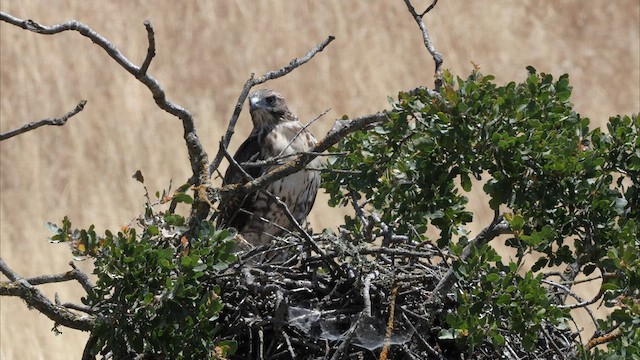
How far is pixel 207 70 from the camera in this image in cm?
1135

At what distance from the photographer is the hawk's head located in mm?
6965

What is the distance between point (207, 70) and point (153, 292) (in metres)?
7.30

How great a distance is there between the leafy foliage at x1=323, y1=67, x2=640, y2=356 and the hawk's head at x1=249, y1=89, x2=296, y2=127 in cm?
244

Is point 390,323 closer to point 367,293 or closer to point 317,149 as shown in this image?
point 367,293

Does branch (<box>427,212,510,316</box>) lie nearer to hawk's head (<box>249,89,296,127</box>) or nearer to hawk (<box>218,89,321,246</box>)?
hawk (<box>218,89,321,246</box>)

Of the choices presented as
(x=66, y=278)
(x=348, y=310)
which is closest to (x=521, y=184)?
(x=348, y=310)

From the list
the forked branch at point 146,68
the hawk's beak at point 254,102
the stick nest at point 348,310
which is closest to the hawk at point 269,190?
the hawk's beak at point 254,102

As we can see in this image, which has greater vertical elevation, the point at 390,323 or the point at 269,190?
the point at 269,190

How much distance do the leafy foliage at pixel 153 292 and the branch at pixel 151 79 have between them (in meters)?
0.39

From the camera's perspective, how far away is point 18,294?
4297 mm

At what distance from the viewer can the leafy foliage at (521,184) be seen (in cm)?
404

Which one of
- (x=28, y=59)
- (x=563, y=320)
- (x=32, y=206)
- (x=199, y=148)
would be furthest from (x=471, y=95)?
(x=28, y=59)

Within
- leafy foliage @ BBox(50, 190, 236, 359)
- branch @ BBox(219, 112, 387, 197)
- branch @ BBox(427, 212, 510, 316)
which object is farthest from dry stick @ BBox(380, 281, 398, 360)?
branch @ BBox(219, 112, 387, 197)

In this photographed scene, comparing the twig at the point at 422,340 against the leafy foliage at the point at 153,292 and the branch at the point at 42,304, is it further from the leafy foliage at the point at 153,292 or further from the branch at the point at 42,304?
the branch at the point at 42,304
